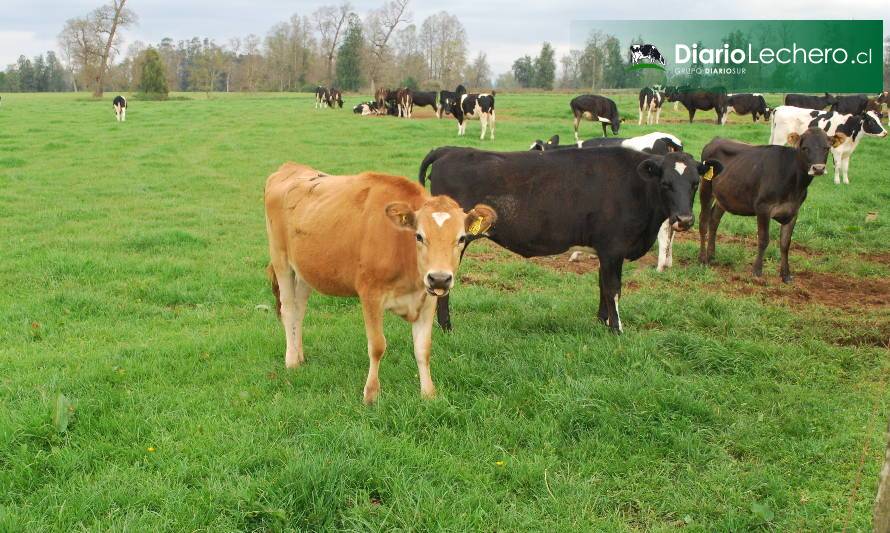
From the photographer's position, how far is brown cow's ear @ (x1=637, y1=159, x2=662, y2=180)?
6.68 meters

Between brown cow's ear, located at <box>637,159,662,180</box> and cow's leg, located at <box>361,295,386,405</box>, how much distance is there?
3146 mm

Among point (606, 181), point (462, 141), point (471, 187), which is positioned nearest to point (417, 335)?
point (471, 187)

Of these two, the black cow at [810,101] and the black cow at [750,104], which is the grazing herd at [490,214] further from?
the black cow at [750,104]

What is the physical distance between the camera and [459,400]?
498cm

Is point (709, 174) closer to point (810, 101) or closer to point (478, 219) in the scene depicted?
point (478, 219)

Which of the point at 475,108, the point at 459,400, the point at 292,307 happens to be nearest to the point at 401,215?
the point at 459,400

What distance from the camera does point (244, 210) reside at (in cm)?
1363

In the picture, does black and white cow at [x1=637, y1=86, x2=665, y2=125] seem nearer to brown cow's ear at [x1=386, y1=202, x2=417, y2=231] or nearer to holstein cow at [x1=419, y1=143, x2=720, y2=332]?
holstein cow at [x1=419, y1=143, x2=720, y2=332]

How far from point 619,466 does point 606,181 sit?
3487 millimetres

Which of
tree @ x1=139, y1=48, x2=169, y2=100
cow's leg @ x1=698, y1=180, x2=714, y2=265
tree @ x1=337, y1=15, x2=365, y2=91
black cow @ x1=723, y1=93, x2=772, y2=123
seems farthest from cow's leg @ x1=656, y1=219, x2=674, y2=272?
tree @ x1=337, y1=15, x2=365, y2=91

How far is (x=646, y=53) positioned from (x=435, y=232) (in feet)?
107

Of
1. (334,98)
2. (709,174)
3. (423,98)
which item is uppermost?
(334,98)

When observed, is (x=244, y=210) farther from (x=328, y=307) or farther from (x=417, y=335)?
(x=417, y=335)

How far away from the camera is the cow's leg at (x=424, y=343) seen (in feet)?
16.3
